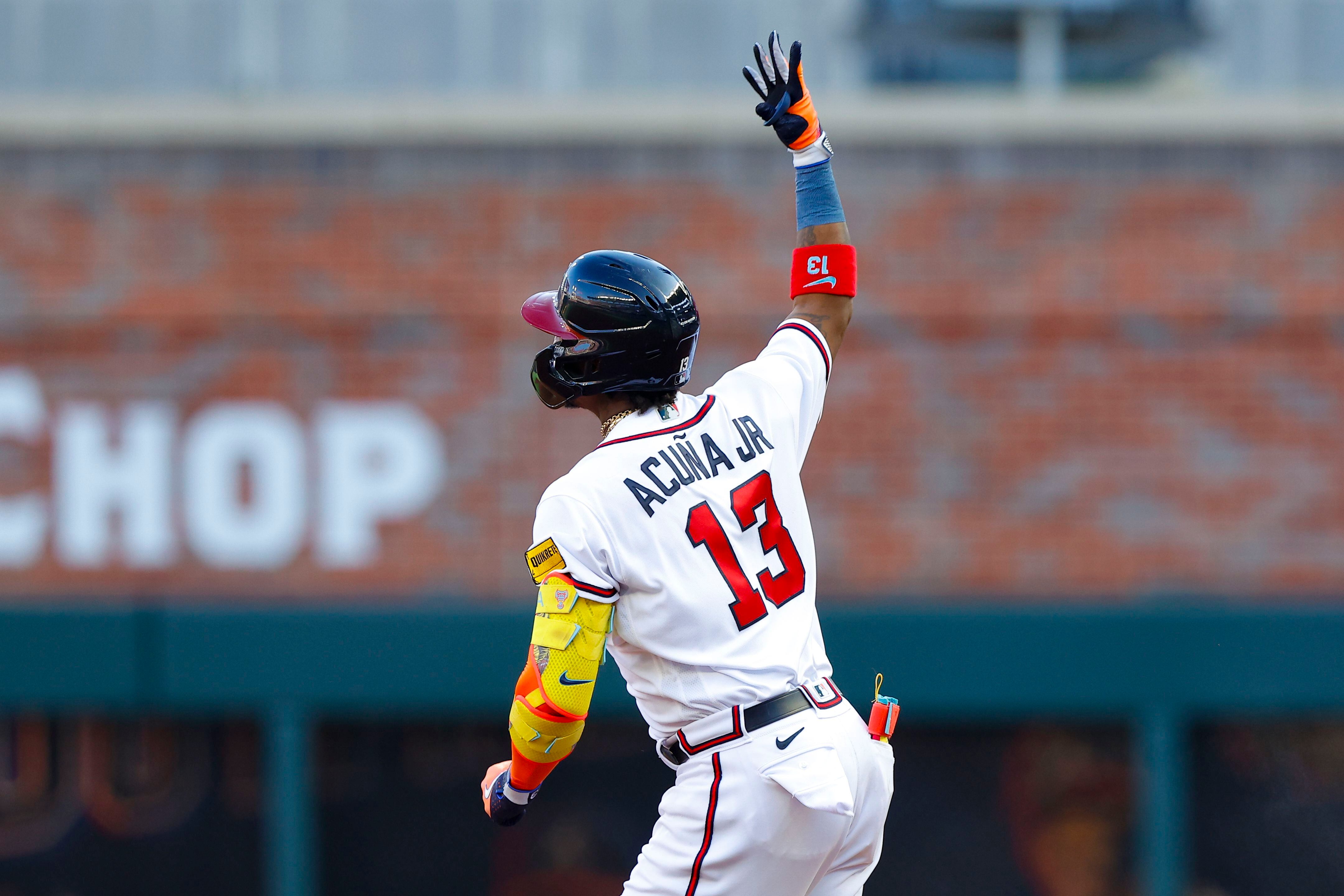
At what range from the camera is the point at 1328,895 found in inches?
301

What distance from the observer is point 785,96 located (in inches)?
136

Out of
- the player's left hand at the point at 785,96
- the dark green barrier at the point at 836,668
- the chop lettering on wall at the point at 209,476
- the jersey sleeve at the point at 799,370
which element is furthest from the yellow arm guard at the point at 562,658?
the chop lettering on wall at the point at 209,476

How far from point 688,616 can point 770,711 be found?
0.85 ft

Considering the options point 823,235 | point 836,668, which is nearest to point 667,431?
point 823,235

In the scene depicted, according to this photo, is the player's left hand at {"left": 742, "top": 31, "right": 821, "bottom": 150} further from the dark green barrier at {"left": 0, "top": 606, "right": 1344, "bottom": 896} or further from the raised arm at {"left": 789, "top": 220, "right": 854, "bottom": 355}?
the dark green barrier at {"left": 0, "top": 606, "right": 1344, "bottom": 896}

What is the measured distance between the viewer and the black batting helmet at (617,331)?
10.1 ft

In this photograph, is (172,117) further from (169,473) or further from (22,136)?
(169,473)

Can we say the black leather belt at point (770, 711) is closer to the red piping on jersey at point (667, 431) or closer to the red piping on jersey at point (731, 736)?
the red piping on jersey at point (731, 736)

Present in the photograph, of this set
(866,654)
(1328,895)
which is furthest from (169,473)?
(1328,895)

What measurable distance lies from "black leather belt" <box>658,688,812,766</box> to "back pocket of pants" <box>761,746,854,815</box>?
85 mm

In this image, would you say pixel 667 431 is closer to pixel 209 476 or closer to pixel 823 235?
pixel 823 235

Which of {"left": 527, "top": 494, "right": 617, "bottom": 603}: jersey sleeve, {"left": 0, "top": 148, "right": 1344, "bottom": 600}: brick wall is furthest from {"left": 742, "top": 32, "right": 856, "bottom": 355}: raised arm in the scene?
{"left": 0, "top": 148, "right": 1344, "bottom": 600}: brick wall

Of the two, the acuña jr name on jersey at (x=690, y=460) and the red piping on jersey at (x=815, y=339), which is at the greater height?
the red piping on jersey at (x=815, y=339)

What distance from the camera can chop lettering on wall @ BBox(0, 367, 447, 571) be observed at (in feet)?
24.7
